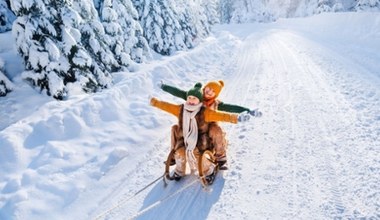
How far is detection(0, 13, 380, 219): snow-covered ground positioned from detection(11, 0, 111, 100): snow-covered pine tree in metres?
0.46

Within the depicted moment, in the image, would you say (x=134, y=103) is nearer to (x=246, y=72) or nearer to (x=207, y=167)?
(x=207, y=167)

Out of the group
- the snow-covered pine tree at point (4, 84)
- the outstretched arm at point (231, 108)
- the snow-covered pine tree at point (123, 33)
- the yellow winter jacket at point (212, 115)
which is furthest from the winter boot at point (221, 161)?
the snow-covered pine tree at point (123, 33)

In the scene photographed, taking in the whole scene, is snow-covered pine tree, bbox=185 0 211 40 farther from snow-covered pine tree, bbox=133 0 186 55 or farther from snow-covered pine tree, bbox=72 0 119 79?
snow-covered pine tree, bbox=72 0 119 79

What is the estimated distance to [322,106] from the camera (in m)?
6.79

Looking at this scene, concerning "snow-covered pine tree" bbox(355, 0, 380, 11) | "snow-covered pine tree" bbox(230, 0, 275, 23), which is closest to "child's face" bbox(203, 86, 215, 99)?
"snow-covered pine tree" bbox(355, 0, 380, 11)

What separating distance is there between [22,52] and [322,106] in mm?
6600

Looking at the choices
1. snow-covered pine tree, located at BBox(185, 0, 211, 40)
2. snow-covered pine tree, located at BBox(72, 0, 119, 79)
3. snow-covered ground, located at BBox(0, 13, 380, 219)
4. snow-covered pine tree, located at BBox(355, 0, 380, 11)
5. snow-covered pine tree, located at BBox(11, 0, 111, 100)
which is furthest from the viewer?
snow-covered pine tree, located at BBox(355, 0, 380, 11)

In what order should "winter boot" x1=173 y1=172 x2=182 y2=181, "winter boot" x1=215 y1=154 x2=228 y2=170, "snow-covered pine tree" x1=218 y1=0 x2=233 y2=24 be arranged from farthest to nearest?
1. "snow-covered pine tree" x1=218 y1=0 x2=233 y2=24
2. "winter boot" x1=215 y1=154 x2=228 y2=170
3. "winter boot" x1=173 y1=172 x2=182 y2=181

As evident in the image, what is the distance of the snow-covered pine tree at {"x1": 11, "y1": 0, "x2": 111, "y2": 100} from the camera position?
24.2 ft

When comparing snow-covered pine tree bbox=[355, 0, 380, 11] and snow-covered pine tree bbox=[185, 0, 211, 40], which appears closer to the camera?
snow-covered pine tree bbox=[185, 0, 211, 40]

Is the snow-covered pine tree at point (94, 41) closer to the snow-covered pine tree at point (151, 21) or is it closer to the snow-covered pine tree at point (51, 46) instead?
the snow-covered pine tree at point (51, 46)

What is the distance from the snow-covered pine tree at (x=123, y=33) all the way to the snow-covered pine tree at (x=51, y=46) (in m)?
2.23

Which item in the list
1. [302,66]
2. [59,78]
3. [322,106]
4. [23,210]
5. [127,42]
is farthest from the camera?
[127,42]

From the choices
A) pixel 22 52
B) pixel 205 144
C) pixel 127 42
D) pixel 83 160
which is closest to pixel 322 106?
pixel 205 144
